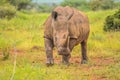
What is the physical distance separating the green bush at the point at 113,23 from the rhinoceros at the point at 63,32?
8039 mm

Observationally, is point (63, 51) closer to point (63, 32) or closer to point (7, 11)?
point (63, 32)

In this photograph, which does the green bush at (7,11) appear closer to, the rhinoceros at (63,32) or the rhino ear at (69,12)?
the rhinoceros at (63,32)

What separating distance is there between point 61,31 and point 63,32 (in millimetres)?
54

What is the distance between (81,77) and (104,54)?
16.2 ft

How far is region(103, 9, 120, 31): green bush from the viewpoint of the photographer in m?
18.7

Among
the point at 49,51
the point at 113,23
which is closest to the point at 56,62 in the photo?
the point at 49,51

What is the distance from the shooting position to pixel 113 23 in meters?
19.0

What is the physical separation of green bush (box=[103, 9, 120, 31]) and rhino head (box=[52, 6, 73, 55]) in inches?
350

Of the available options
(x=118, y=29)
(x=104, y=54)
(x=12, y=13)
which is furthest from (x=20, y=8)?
(x=104, y=54)

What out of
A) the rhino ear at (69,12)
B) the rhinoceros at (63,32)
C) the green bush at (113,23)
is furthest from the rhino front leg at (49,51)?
the green bush at (113,23)

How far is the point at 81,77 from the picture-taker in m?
8.36

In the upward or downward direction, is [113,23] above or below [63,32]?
below

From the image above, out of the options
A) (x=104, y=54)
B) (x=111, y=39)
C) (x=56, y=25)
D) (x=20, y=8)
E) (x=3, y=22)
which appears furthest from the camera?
(x=20, y=8)

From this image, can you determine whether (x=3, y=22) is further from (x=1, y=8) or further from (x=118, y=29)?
(x=118, y=29)
